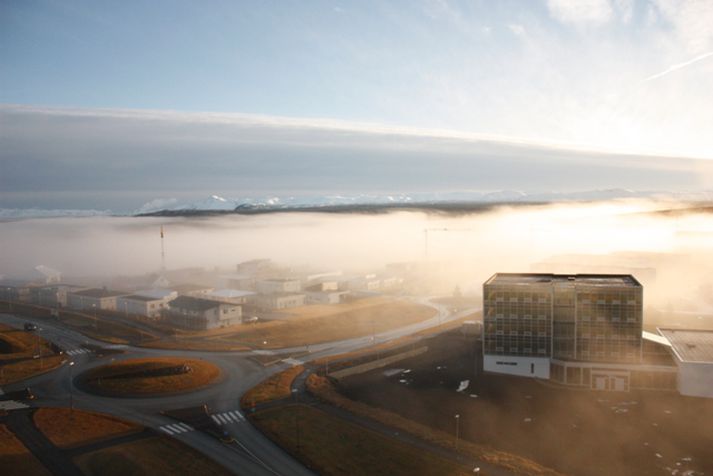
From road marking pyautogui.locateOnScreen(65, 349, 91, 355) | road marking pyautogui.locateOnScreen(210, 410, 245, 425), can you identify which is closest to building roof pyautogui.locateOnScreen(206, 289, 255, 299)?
road marking pyautogui.locateOnScreen(65, 349, 91, 355)

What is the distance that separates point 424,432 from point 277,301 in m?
40.4

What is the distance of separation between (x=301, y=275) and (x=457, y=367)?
55.0 metres

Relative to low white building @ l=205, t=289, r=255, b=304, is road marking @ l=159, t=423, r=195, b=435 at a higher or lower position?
higher

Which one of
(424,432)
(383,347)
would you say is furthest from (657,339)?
(383,347)

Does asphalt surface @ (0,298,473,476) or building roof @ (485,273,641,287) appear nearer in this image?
asphalt surface @ (0,298,473,476)

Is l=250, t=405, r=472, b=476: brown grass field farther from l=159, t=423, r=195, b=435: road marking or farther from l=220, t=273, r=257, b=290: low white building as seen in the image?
l=220, t=273, r=257, b=290: low white building

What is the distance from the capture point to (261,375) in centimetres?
3838

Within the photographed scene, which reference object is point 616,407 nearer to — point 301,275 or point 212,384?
point 212,384

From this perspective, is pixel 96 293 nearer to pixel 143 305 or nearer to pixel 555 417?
pixel 143 305

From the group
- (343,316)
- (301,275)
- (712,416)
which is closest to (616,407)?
(712,416)

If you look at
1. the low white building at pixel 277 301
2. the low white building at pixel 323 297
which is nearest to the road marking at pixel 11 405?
the low white building at pixel 277 301

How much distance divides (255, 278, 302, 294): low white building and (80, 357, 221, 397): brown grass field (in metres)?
33.6

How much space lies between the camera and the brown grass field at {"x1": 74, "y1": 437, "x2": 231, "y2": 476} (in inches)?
930

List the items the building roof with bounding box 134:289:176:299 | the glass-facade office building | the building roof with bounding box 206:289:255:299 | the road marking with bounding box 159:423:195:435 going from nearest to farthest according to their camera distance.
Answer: the road marking with bounding box 159:423:195:435 → the glass-facade office building → the building roof with bounding box 134:289:176:299 → the building roof with bounding box 206:289:255:299
